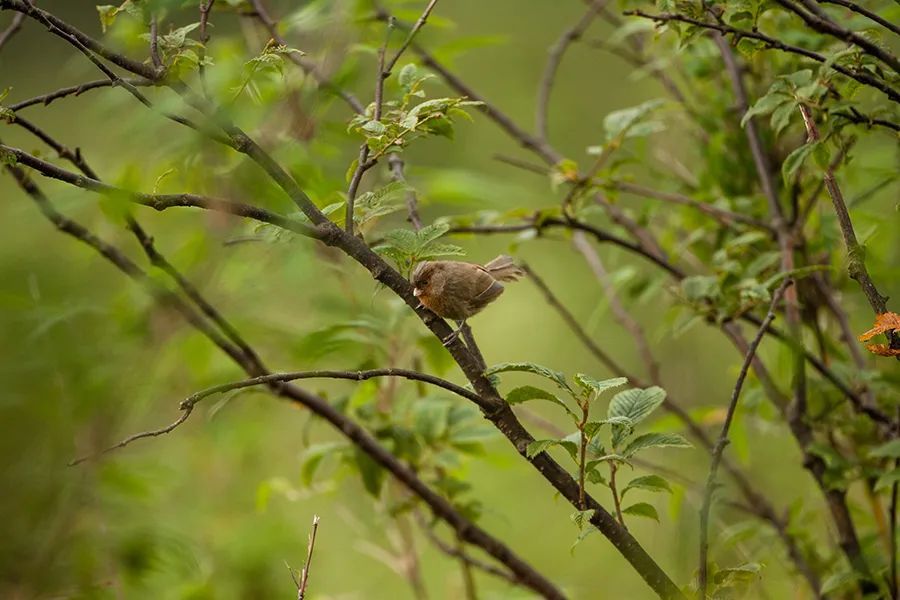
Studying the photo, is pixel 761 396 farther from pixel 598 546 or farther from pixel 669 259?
pixel 598 546

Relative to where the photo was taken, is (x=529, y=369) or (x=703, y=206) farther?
(x=703, y=206)

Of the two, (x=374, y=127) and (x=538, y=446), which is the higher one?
(x=374, y=127)

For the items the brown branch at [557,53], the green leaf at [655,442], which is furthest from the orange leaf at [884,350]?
the brown branch at [557,53]

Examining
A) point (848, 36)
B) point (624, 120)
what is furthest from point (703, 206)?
point (848, 36)

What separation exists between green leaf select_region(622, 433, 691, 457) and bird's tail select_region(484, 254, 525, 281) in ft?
0.81

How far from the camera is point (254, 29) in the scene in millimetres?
1540

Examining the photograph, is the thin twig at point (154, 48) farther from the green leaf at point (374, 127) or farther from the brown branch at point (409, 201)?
the brown branch at point (409, 201)

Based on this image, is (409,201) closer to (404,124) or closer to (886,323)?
(404,124)

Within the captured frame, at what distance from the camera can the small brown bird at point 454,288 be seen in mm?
817

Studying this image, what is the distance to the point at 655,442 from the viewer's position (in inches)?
29.6

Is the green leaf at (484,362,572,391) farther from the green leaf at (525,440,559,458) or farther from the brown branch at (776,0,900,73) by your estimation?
the brown branch at (776,0,900,73)

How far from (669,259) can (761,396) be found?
23 cm

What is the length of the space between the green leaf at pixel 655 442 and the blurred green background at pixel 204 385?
0.33 ft

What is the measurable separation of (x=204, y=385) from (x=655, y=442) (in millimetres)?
828
